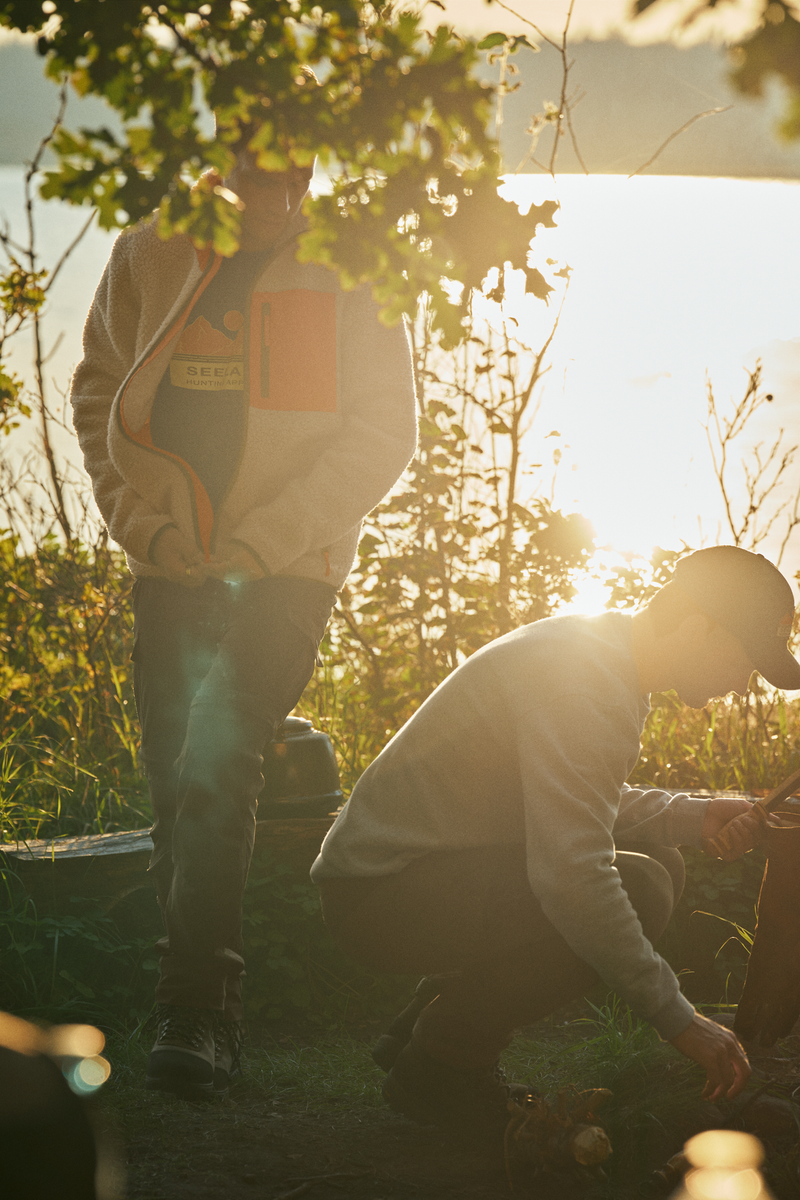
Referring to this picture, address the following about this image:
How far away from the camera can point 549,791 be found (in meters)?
1.96

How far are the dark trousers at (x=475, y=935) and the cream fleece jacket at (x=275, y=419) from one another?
2.39 feet

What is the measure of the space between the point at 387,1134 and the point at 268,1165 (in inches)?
12.4

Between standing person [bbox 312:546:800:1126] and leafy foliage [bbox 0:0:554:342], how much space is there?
86cm

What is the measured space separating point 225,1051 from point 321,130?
1.76 metres

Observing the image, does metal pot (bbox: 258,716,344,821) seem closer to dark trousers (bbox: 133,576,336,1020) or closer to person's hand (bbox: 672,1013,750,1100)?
dark trousers (bbox: 133,576,336,1020)

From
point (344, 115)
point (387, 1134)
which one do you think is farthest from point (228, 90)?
point (387, 1134)

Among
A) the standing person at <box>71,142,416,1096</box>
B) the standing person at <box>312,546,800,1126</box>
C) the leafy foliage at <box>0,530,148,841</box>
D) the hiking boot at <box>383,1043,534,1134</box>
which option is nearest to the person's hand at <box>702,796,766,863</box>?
the standing person at <box>312,546,800,1126</box>

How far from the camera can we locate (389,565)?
434 cm

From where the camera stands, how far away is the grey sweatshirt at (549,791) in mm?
1909

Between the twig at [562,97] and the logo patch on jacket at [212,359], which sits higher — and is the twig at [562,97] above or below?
above

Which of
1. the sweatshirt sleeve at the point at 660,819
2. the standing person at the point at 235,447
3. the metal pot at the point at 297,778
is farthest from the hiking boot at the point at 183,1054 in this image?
the metal pot at the point at 297,778

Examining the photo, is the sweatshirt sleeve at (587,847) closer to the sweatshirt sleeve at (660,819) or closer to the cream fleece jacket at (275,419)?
the sweatshirt sleeve at (660,819)

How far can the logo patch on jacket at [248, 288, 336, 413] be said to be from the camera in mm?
2510

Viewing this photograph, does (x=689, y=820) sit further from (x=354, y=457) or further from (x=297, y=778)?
(x=297, y=778)
